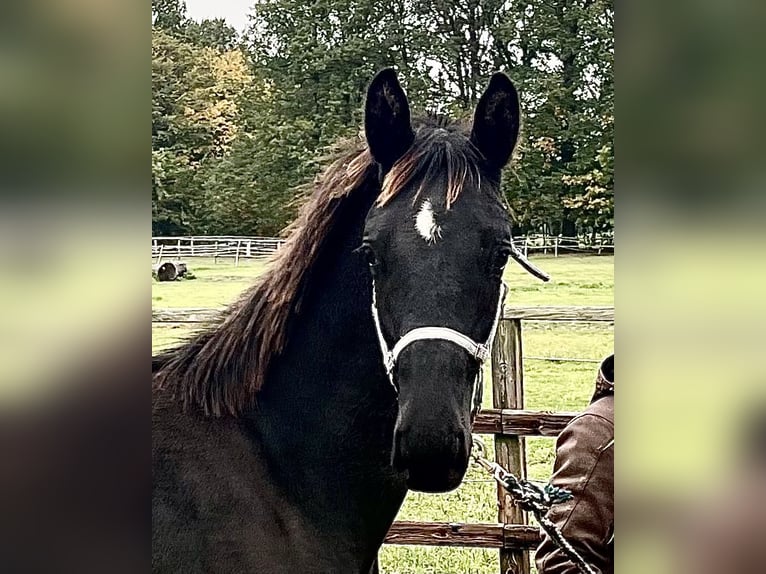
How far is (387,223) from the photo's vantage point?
1.01 meters

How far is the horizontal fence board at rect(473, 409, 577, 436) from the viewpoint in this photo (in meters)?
1.89

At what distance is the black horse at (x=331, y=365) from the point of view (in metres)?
1.00

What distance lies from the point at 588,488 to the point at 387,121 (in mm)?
626

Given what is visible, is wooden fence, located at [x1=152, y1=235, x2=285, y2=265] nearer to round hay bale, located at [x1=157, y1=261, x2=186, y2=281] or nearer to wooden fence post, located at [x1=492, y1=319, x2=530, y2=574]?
round hay bale, located at [x1=157, y1=261, x2=186, y2=281]

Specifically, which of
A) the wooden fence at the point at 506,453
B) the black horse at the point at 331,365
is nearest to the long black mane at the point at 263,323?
the black horse at the point at 331,365

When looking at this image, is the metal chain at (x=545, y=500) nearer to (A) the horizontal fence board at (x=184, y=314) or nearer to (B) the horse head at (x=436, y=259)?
(B) the horse head at (x=436, y=259)

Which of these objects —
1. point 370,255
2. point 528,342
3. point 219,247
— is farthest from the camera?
point 528,342

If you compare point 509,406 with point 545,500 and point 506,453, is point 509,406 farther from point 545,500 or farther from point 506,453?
point 545,500

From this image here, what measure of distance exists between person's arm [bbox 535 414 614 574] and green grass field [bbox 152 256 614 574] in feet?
0.77

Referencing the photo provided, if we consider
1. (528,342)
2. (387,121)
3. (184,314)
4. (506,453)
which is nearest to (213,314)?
(184,314)

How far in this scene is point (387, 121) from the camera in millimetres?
1076
